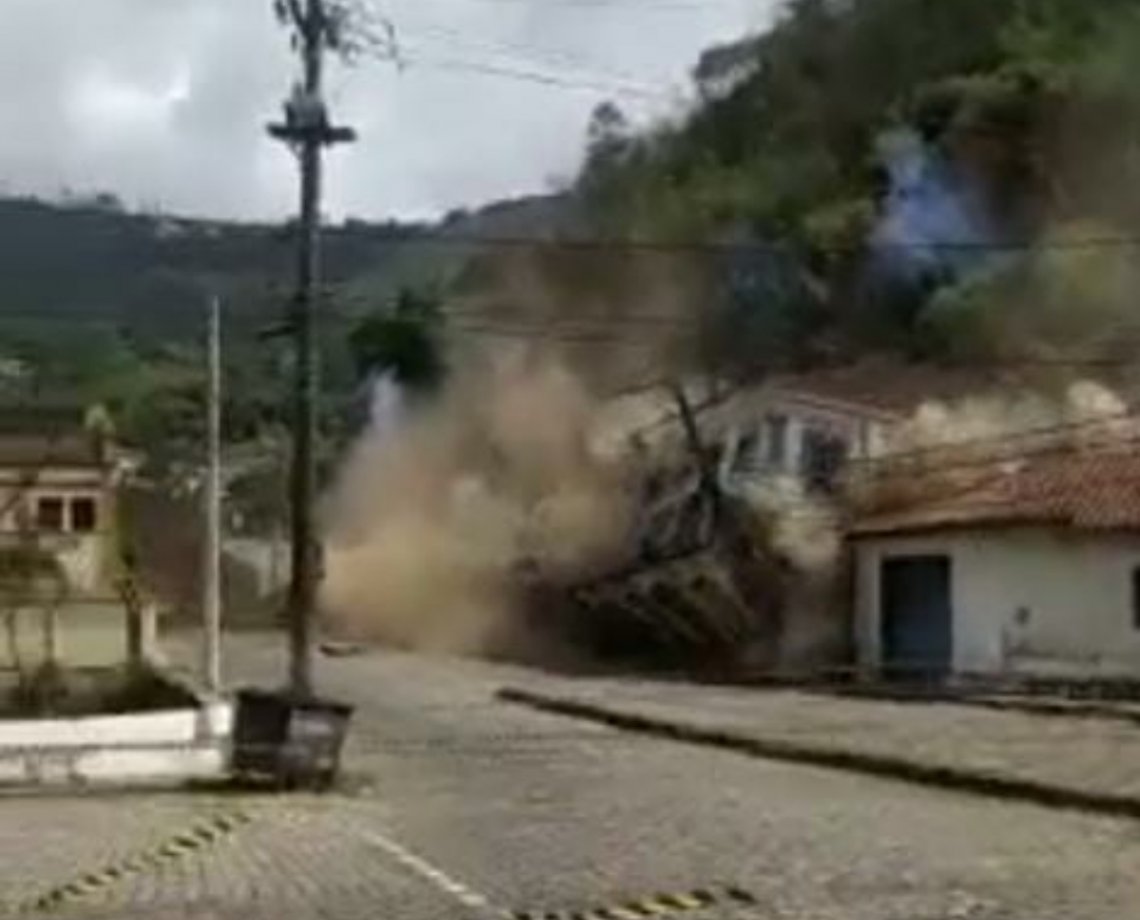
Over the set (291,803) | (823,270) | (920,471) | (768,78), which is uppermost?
(768,78)

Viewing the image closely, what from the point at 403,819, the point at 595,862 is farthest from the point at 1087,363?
the point at 595,862

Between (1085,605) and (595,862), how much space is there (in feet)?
103

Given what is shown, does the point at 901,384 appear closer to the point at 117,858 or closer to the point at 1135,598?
the point at 1135,598

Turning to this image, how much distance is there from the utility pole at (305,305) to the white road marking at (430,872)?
434 inches

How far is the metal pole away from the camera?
34375 millimetres

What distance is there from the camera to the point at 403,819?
979 inches

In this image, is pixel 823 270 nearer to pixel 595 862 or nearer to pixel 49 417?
pixel 49 417

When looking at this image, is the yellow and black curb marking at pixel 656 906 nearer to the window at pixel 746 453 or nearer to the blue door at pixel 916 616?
the blue door at pixel 916 616

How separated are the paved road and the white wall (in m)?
17.8

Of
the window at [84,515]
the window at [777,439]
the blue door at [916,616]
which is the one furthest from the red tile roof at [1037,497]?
the window at [84,515]

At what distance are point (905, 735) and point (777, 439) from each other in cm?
2884

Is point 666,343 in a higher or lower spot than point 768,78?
lower

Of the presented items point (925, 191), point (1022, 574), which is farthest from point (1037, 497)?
point (925, 191)

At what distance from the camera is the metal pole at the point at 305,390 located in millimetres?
34375
